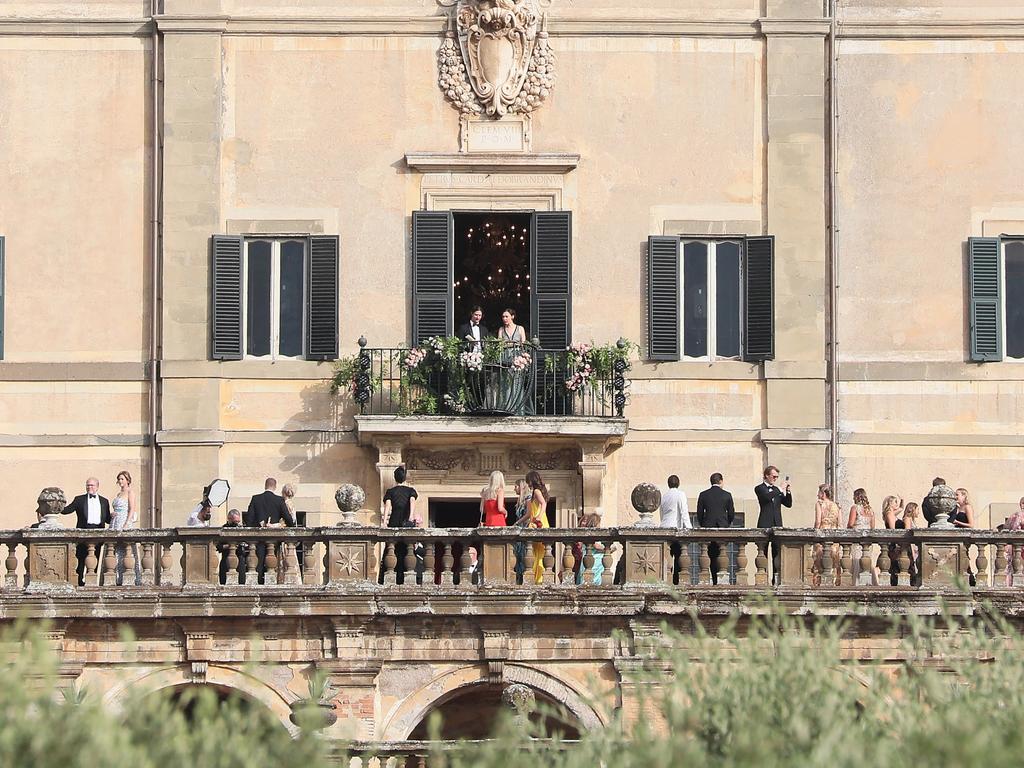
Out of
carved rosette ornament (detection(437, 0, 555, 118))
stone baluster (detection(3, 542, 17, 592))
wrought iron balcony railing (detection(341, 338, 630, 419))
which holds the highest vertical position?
carved rosette ornament (detection(437, 0, 555, 118))

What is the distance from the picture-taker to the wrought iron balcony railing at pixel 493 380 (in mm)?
36188

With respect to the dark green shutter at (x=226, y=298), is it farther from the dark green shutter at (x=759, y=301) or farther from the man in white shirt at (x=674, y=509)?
the dark green shutter at (x=759, y=301)

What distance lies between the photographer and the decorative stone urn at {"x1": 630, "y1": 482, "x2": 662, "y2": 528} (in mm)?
33594

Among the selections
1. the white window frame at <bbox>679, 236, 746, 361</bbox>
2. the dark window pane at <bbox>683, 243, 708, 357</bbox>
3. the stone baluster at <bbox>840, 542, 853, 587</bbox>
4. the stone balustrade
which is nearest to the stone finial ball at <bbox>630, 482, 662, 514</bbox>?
the stone balustrade

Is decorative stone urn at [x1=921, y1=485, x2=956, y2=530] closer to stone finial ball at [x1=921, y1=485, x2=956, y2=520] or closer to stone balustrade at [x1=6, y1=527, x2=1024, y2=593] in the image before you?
stone finial ball at [x1=921, y1=485, x2=956, y2=520]

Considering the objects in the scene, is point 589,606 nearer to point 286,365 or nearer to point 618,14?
point 286,365

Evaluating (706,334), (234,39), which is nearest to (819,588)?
(706,334)

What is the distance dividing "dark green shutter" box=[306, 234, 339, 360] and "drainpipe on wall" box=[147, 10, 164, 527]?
1946 mm

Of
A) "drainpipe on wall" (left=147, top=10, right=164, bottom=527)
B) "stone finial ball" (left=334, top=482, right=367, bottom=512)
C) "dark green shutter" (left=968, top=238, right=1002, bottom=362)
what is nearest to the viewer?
"stone finial ball" (left=334, top=482, right=367, bottom=512)

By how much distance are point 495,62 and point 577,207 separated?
2144 millimetres

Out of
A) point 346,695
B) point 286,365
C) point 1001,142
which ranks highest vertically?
point 1001,142

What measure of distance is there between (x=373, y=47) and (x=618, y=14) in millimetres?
3199

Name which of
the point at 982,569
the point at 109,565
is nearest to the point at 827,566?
the point at 982,569

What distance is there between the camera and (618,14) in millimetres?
37469
